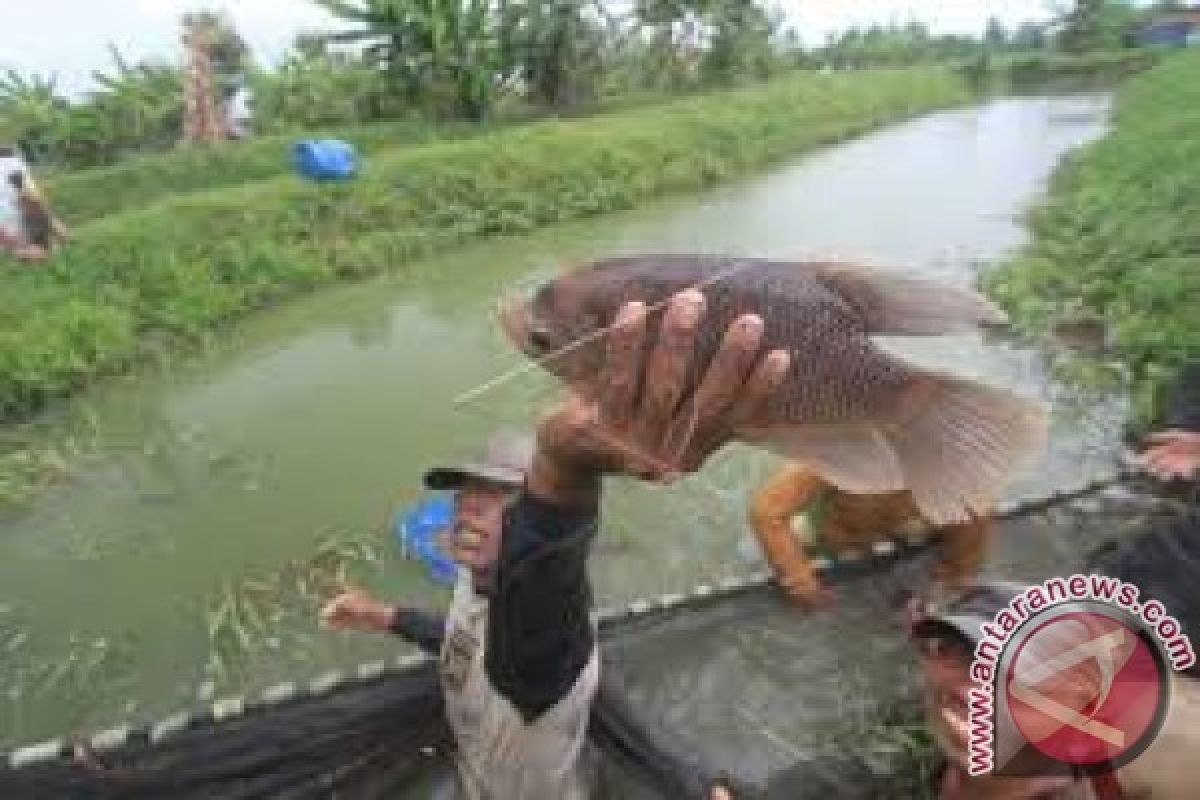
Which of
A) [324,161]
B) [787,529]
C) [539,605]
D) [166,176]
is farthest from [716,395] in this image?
[166,176]

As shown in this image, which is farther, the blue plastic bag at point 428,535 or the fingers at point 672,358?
the blue plastic bag at point 428,535

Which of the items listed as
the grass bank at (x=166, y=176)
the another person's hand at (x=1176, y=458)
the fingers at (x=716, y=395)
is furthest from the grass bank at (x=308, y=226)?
the fingers at (x=716, y=395)

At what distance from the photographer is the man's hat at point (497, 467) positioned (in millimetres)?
2047

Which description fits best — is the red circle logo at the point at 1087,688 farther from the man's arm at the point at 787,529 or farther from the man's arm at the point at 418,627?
the man's arm at the point at 787,529

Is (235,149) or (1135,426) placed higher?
(235,149)

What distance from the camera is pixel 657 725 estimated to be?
243 cm

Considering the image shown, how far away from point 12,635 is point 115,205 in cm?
822

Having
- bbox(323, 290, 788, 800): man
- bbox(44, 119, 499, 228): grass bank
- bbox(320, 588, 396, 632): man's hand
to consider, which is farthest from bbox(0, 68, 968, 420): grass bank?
bbox(323, 290, 788, 800): man

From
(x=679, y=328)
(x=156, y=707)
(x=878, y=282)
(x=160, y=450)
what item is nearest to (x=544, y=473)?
(x=679, y=328)

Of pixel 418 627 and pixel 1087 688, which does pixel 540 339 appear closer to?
pixel 1087 688

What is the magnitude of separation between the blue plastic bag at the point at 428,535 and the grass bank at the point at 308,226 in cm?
374

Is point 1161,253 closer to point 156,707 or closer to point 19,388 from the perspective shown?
point 156,707

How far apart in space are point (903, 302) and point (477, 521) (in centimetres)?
111

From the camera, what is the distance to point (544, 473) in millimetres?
1206
